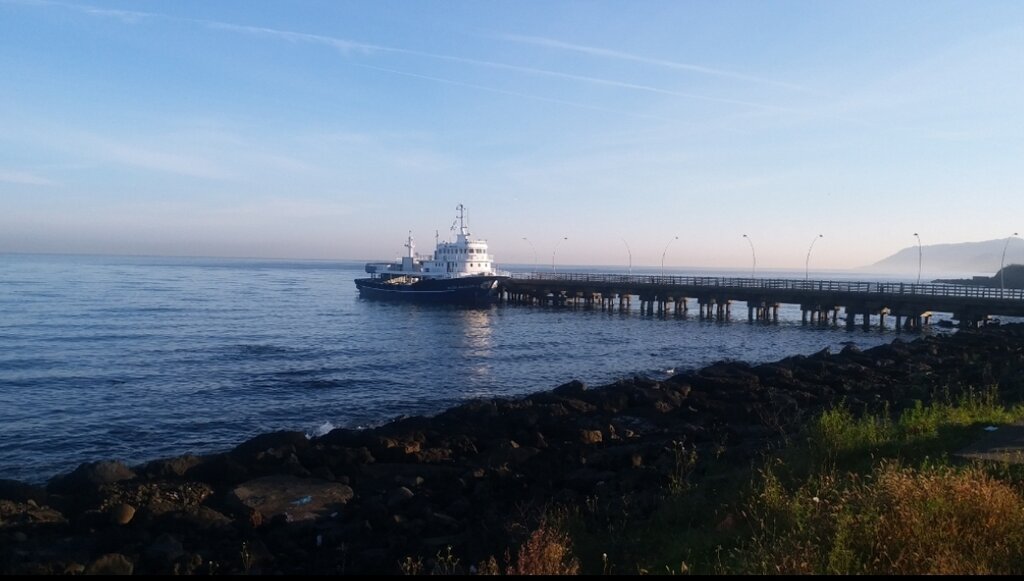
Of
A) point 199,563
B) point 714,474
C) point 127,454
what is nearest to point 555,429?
point 714,474

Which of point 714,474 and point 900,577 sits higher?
point 900,577

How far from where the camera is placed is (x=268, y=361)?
31.3m

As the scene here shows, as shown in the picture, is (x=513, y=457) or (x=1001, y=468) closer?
(x=1001, y=468)

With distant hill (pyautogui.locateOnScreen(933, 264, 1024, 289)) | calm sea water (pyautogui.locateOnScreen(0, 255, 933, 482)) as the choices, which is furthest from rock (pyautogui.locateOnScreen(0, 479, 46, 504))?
distant hill (pyautogui.locateOnScreen(933, 264, 1024, 289))

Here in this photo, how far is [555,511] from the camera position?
990 centimetres

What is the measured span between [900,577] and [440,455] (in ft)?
36.3

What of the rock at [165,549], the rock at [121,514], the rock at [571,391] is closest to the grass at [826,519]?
the rock at [165,549]

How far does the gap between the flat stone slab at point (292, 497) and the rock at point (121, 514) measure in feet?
5.69

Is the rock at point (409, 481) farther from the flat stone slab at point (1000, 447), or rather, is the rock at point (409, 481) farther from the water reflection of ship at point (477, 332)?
the water reflection of ship at point (477, 332)

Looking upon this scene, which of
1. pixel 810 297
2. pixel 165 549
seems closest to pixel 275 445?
pixel 165 549

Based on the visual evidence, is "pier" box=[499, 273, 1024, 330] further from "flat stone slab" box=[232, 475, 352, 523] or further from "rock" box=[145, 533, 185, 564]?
"rock" box=[145, 533, 185, 564]

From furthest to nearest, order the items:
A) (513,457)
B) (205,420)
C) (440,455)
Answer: (205,420), (440,455), (513,457)

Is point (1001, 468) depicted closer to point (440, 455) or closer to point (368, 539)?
point (368, 539)

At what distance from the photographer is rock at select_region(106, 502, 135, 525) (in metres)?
10.6
